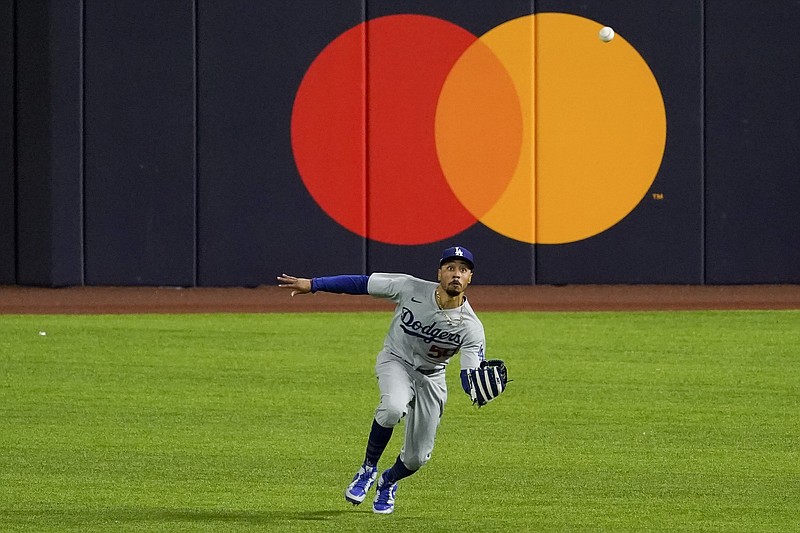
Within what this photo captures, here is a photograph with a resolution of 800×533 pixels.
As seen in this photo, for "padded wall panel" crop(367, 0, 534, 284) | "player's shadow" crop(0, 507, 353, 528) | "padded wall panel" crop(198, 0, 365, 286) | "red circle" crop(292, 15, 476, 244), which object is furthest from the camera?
"padded wall panel" crop(367, 0, 534, 284)

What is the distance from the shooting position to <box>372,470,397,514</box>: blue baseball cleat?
8.31 metres

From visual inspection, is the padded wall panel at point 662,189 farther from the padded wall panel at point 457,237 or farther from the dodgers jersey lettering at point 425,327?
the dodgers jersey lettering at point 425,327

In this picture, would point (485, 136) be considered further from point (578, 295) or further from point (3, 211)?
point (3, 211)

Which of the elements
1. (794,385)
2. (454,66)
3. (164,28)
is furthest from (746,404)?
(164,28)

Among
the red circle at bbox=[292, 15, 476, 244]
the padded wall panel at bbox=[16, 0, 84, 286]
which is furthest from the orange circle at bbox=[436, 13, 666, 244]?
the padded wall panel at bbox=[16, 0, 84, 286]

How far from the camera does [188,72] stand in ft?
66.6

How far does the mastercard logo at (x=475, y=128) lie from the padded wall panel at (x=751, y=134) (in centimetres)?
90

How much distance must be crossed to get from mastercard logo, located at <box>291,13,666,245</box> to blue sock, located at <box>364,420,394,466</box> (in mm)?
12535

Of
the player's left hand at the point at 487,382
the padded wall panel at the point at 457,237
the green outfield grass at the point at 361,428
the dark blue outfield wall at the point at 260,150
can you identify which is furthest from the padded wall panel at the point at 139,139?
the player's left hand at the point at 487,382

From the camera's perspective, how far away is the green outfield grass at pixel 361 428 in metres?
8.31

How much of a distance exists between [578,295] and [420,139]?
10.0 ft

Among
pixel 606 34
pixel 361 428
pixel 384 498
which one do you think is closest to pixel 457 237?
pixel 606 34

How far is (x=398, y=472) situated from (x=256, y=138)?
12.7 metres

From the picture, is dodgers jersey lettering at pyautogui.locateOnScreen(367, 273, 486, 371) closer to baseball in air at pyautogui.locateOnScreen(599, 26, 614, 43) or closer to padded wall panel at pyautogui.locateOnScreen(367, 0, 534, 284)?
padded wall panel at pyautogui.locateOnScreen(367, 0, 534, 284)
